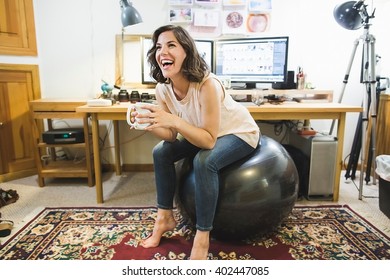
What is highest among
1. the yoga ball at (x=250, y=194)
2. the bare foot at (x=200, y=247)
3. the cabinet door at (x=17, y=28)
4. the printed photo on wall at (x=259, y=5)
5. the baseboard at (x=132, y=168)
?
the printed photo on wall at (x=259, y=5)

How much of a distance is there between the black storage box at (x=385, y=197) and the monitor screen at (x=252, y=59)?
0.97 metres

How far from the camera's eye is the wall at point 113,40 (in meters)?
2.41

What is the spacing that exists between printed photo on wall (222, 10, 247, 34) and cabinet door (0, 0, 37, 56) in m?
1.56

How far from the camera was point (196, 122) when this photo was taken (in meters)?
1.38

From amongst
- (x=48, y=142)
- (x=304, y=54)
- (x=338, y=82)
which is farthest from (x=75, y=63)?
(x=338, y=82)

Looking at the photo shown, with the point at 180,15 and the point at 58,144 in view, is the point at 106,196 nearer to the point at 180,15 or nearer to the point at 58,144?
the point at 58,144

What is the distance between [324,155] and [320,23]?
118cm

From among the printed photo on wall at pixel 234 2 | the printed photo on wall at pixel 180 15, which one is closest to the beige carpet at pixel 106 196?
the printed photo on wall at pixel 180 15

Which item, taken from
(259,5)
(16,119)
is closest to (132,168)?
(16,119)

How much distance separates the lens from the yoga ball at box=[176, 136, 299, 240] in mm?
1322

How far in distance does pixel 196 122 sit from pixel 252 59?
1096 millimetres

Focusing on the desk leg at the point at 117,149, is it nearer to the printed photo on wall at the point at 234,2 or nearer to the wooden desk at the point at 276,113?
the wooden desk at the point at 276,113

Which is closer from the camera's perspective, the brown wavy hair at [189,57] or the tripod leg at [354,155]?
the brown wavy hair at [189,57]

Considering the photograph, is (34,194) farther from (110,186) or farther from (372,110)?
(372,110)
